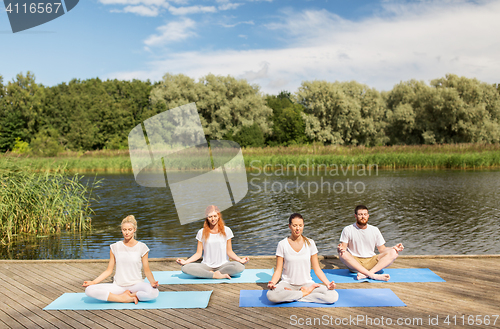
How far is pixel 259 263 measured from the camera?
6.02m

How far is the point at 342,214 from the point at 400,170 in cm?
1618

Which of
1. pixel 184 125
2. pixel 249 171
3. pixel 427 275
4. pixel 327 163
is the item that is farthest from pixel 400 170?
pixel 427 275

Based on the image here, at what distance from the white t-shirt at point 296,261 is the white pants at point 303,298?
16cm

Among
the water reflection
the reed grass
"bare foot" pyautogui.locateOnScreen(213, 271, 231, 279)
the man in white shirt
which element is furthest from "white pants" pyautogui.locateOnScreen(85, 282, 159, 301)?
the reed grass

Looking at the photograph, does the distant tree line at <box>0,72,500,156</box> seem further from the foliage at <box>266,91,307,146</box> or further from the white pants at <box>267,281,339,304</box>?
the white pants at <box>267,281,339,304</box>

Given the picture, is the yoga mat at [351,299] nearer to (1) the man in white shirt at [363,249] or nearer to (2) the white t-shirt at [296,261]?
(2) the white t-shirt at [296,261]

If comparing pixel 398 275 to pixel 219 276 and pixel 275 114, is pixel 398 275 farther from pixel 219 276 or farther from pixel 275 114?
pixel 275 114

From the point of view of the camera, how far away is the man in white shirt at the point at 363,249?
5.12 metres

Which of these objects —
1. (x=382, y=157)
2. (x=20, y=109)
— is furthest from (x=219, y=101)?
(x=20, y=109)

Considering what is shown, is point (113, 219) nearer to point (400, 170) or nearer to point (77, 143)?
point (400, 170)

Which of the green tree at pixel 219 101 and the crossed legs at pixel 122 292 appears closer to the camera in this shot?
the crossed legs at pixel 122 292

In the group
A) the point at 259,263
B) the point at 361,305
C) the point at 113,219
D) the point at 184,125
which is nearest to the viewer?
the point at 361,305

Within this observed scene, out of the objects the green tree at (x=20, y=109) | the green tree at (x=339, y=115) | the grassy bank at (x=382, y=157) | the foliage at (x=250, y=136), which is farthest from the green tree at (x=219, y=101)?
the green tree at (x=20, y=109)

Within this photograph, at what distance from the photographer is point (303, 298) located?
14.0 ft
